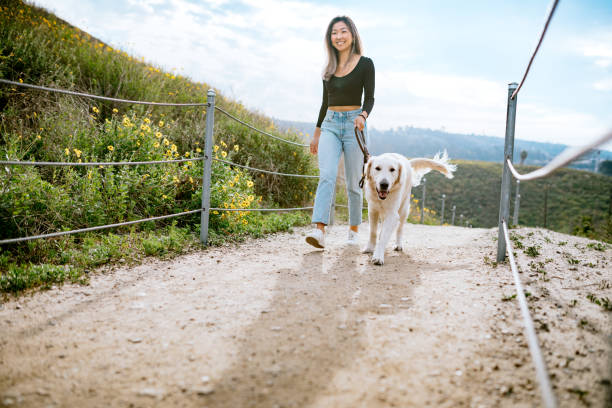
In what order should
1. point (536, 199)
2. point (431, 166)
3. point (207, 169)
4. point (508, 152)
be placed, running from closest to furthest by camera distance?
1. point (508, 152)
2. point (207, 169)
3. point (431, 166)
4. point (536, 199)

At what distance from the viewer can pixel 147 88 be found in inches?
281

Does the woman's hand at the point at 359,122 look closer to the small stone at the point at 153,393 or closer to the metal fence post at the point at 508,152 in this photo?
the metal fence post at the point at 508,152

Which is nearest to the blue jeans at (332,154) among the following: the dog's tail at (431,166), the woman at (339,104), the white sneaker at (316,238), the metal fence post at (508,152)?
the woman at (339,104)

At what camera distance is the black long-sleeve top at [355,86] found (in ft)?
13.5

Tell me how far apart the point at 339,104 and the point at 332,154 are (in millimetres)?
530

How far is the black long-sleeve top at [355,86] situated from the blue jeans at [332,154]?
112 mm

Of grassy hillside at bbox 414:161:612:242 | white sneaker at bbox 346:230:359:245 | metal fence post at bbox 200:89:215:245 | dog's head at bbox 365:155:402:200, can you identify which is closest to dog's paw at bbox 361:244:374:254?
white sneaker at bbox 346:230:359:245

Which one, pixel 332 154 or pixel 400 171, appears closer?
pixel 400 171

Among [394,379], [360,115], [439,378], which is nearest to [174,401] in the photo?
[394,379]

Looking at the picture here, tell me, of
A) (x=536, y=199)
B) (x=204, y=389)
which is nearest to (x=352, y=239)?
(x=204, y=389)

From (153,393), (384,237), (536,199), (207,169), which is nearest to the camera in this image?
(153,393)

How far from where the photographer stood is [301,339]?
2020 millimetres

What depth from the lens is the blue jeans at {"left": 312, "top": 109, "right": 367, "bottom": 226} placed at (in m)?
4.04

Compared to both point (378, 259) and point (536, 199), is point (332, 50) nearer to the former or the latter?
point (378, 259)
